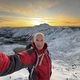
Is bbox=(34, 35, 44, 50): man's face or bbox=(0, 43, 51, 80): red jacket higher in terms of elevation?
bbox=(34, 35, 44, 50): man's face

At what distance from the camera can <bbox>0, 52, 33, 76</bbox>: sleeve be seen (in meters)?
1.59

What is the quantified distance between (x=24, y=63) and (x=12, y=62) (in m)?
0.21

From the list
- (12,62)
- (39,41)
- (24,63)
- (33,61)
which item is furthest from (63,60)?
(12,62)

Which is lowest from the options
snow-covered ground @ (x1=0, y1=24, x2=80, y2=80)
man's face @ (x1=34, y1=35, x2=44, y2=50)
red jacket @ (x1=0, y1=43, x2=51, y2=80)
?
snow-covered ground @ (x1=0, y1=24, x2=80, y2=80)

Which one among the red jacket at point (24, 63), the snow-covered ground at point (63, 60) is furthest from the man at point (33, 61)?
the snow-covered ground at point (63, 60)

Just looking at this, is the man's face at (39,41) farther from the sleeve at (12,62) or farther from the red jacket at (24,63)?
the sleeve at (12,62)

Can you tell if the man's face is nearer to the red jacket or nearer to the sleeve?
the red jacket

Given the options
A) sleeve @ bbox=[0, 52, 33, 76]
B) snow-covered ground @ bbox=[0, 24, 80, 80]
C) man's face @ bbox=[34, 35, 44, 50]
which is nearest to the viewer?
sleeve @ bbox=[0, 52, 33, 76]

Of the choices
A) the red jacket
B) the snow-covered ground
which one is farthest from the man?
the snow-covered ground

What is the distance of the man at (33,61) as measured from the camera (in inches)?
65.1

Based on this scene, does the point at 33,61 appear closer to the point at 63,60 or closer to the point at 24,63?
the point at 24,63

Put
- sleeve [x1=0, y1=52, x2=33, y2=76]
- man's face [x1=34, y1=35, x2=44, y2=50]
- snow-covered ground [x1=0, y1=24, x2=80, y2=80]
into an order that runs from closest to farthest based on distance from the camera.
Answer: sleeve [x1=0, y1=52, x2=33, y2=76] → man's face [x1=34, y1=35, x2=44, y2=50] → snow-covered ground [x1=0, y1=24, x2=80, y2=80]

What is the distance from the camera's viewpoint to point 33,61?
6.59 feet

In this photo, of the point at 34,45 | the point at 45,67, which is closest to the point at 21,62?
the point at 34,45
